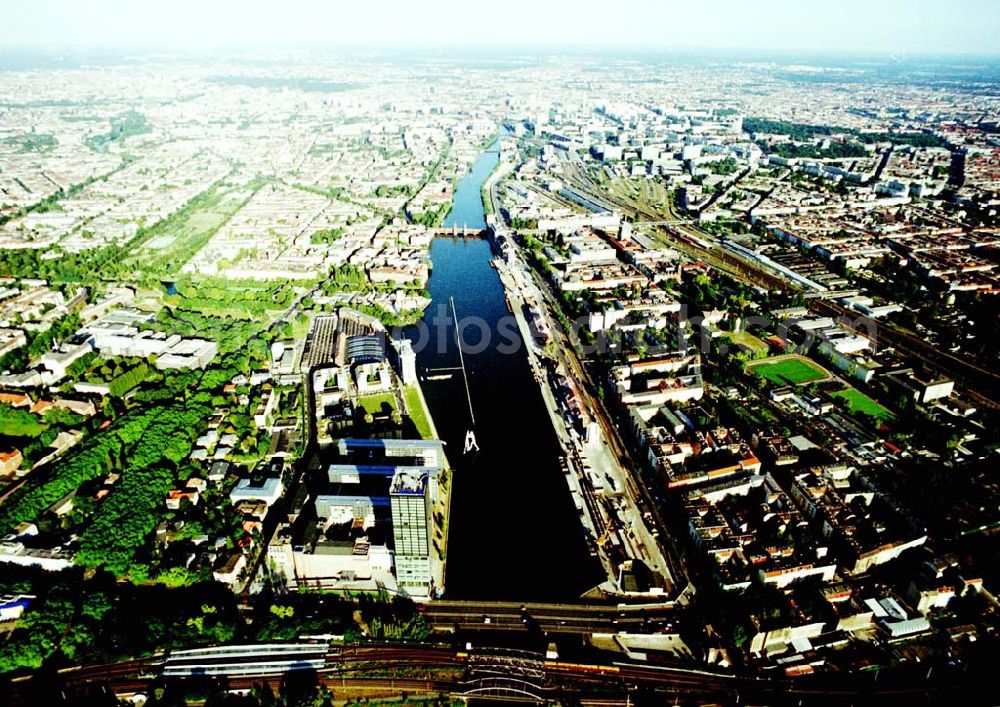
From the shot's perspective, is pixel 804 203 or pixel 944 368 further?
pixel 804 203

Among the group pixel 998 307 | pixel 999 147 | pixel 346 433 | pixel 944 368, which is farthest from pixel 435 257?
pixel 999 147

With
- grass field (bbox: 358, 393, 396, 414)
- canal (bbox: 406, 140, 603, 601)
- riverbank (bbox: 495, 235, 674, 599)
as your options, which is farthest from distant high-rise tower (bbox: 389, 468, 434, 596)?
grass field (bbox: 358, 393, 396, 414)

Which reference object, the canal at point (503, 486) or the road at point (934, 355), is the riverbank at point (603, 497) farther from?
the road at point (934, 355)

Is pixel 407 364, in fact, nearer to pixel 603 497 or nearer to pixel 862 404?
pixel 603 497

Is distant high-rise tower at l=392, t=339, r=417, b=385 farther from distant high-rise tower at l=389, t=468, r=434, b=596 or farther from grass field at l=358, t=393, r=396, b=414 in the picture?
distant high-rise tower at l=389, t=468, r=434, b=596

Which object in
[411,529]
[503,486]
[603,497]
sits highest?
[411,529]

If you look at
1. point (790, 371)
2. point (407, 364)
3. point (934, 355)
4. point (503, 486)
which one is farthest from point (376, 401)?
point (934, 355)

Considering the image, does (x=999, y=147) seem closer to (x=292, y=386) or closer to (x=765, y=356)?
(x=765, y=356)

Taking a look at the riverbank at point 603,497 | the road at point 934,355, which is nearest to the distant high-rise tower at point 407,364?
the riverbank at point 603,497
